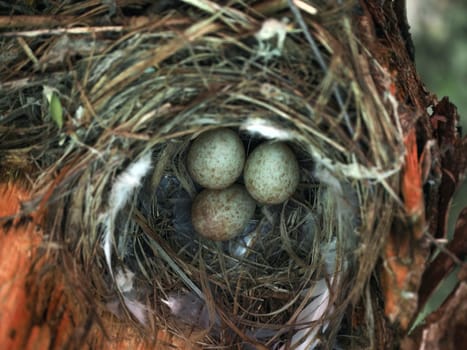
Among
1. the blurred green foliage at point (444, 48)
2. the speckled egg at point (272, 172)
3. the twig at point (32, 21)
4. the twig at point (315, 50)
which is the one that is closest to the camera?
the twig at point (315, 50)

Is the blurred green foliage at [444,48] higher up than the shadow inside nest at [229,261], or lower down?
higher up

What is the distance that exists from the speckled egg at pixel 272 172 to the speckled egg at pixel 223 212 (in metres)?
0.08

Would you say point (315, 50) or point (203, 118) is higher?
point (315, 50)

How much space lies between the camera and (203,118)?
55.6 inches

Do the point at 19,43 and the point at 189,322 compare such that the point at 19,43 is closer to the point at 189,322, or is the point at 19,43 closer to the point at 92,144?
the point at 92,144

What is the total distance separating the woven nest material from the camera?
4.21ft

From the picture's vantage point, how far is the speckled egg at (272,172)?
5.10ft

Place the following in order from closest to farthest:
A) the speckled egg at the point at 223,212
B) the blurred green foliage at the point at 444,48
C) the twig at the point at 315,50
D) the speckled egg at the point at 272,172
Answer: the twig at the point at 315,50 → the speckled egg at the point at 272,172 → the speckled egg at the point at 223,212 → the blurred green foliage at the point at 444,48

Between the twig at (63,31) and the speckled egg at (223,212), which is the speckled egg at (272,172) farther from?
the twig at (63,31)

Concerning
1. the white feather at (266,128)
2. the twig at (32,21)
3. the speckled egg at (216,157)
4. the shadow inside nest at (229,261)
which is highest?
the white feather at (266,128)

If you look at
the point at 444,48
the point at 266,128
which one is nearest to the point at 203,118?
the point at 266,128

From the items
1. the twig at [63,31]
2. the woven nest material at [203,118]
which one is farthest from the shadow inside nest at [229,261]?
the twig at [63,31]

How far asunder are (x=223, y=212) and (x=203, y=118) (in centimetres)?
33

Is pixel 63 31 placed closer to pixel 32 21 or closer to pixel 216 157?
pixel 32 21
